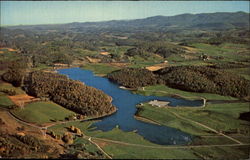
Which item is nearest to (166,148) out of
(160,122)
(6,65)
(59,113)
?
(160,122)

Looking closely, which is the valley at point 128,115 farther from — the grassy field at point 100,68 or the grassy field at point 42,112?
the grassy field at point 100,68

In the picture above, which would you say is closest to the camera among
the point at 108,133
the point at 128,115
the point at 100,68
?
the point at 108,133

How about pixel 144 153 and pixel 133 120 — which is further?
pixel 133 120

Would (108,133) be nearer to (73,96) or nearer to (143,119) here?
(143,119)

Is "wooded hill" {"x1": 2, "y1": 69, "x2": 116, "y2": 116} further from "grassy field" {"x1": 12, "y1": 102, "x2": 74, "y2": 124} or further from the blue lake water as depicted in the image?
the blue lake water

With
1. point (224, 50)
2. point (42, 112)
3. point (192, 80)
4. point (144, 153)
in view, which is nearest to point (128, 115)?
point (144, 153)

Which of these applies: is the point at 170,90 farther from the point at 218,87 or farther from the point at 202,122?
the point at 202,122

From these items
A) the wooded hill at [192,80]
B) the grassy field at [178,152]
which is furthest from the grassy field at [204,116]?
the wooded hill at [192,80]
